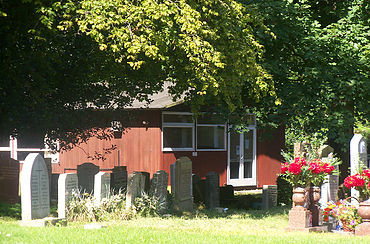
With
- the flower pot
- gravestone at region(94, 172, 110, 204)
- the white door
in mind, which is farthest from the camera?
the white door

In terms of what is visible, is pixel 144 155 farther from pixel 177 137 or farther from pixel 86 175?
pixel 86 175

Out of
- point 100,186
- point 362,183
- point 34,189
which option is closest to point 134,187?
point 100,186

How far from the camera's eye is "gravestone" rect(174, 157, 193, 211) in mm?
16219

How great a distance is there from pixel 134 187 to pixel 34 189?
11.3 ft

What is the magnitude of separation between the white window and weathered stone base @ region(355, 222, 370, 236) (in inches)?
479

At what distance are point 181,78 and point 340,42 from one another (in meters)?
6.05

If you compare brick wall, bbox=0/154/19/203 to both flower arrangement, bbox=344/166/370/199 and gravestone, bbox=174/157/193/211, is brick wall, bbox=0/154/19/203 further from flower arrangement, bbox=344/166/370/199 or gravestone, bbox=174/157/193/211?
flower arrangement, bbox=344/166/370/199

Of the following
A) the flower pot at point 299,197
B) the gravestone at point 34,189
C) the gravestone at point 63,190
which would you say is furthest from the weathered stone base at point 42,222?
the flower pot at point 299,197

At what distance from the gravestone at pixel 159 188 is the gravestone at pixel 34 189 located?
3814 millimetres

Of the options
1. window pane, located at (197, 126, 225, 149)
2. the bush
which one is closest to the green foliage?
the bush

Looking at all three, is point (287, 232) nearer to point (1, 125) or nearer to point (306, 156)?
point (306, 156)

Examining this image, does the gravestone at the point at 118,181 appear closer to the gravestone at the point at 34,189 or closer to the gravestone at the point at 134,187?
the gravestone at the point at 134,187

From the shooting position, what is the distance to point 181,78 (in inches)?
563

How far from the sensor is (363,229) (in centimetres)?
1194
